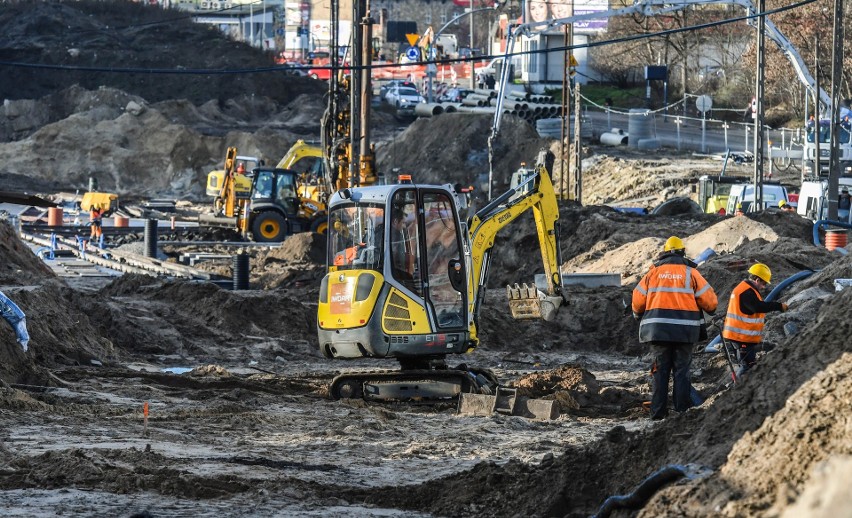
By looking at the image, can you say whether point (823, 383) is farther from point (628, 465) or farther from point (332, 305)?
point (332, 305)

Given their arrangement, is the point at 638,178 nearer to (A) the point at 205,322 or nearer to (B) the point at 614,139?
(B) the point at 614,139

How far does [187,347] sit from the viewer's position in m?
19.8

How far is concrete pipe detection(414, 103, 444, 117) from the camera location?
61.0 m

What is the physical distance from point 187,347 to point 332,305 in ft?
17.6

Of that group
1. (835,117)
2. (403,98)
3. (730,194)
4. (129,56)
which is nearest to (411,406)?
(835,117)

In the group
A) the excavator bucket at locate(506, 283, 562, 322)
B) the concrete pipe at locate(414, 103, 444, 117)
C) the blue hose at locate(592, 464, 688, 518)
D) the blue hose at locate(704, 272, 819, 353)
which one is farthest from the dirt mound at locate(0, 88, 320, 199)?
the blue hose at locate(592, 464, 688, 518)

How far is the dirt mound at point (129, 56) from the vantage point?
244 feet

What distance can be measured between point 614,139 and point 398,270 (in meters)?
38.1

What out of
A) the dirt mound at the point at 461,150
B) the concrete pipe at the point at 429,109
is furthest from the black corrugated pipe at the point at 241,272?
the concrete pipe at the point at 429,109

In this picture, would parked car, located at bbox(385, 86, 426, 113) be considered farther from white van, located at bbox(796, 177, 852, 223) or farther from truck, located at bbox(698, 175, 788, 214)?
white van, located at bbox(796, 177, 852, 223)

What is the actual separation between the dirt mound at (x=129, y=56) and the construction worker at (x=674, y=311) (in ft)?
204

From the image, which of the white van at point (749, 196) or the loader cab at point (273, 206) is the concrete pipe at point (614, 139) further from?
the loader cab at point (273, 206)

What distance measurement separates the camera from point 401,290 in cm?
1470

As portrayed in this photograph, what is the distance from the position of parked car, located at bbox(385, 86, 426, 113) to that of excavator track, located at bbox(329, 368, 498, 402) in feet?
174
